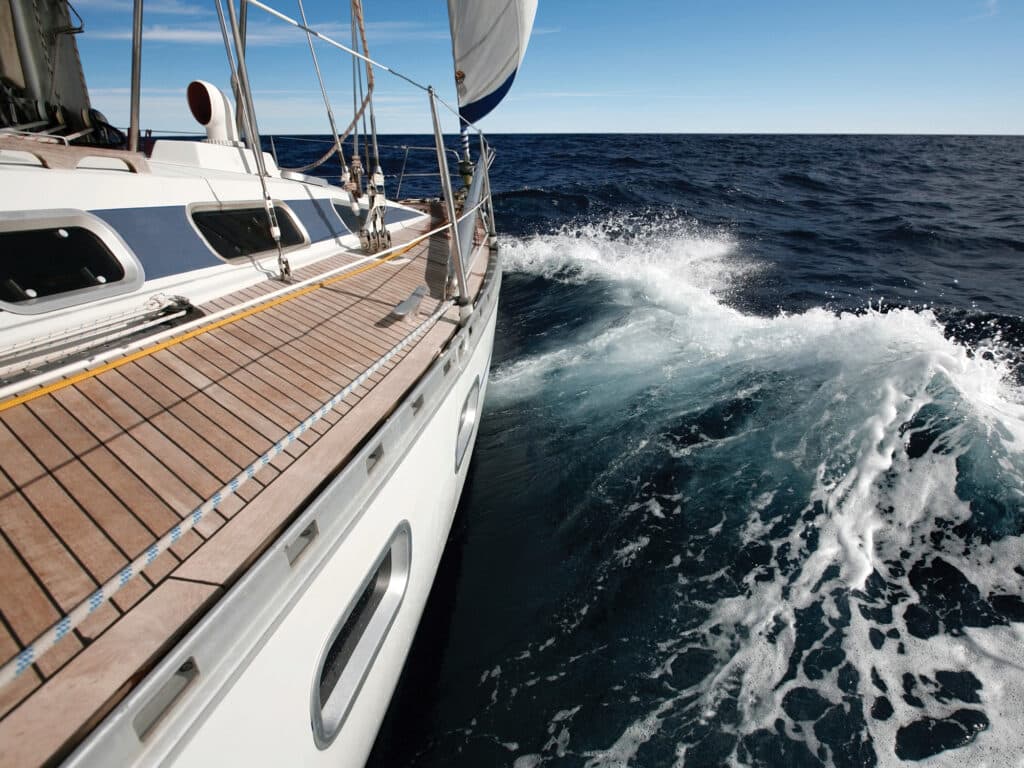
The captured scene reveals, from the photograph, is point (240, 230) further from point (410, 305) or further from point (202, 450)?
point (202, 450)

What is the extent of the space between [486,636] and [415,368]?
2419mm

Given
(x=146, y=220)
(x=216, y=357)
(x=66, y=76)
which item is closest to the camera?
(x=216, y=357)

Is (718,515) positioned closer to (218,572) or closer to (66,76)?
(218,572)

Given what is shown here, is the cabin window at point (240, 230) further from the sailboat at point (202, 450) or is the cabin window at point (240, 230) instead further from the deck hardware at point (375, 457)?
the deck hardware at point (375, 457)

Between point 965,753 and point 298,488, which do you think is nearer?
point 298,488

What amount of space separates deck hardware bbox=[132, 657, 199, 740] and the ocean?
252 centimetres

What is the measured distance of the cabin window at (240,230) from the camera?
15.4 feet

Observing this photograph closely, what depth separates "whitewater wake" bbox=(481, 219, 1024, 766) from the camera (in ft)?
11.1

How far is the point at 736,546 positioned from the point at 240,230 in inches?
236

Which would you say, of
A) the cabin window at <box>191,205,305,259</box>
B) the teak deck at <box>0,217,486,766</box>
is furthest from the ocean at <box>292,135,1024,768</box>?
the cabin window at <box>191,205,305,259</box>

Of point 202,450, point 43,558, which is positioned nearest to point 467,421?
point 202,450

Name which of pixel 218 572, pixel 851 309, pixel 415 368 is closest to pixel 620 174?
pixel 851 309

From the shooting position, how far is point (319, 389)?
10.8 feet

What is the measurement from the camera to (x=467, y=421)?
4918 mm
